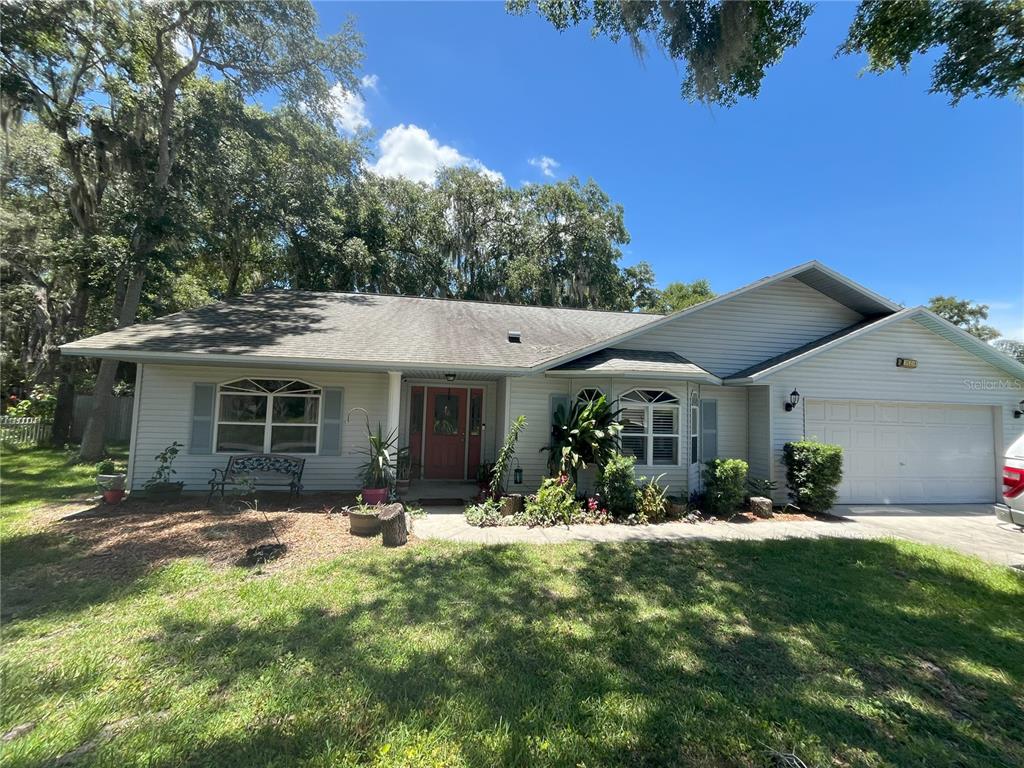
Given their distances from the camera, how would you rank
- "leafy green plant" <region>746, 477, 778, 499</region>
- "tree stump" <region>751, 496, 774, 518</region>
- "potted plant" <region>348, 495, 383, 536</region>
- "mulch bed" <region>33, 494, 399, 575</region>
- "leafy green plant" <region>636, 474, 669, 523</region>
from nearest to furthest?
"mulch bed" <region>33, 494, 399, 575</region>
"potted plant" <region>348, 495, 383, 536</region>
"leafy green plant" <region>636, 474, 669, 523</region>
"tree stump" <region>751, 496, 774, 518</region>
"leafy green plant" <region>746, 477, 778, 499</region>

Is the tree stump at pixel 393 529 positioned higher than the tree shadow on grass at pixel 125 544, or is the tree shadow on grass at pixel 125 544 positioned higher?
the tree stump at pixel 393 529

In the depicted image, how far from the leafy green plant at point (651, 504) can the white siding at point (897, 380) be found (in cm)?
310

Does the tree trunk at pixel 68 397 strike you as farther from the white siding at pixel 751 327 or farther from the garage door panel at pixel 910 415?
the garage door panel at pixel 910 415

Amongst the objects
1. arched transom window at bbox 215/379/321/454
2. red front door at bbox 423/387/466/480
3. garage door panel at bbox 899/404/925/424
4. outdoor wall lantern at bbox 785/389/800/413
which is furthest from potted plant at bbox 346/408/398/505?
garage door panel at bbox 899/404/925/424

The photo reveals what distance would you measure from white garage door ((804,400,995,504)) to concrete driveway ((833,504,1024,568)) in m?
0.33

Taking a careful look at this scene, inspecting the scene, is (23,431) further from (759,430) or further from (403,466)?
(759,430)

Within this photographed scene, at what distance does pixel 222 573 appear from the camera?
4848 millimetres

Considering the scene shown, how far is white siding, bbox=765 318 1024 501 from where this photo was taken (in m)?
9.41

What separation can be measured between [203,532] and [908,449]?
14439 millimetres

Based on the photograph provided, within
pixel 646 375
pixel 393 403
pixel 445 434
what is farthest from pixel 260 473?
pixel 646 375

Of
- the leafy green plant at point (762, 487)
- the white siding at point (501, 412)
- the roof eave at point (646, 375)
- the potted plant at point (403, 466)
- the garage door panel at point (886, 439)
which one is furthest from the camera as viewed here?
the garage door panel at point (886, 439)

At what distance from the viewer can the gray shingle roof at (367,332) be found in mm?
7895

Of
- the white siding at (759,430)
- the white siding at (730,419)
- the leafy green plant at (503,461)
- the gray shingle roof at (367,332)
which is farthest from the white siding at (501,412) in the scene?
the white siding at (759,430)

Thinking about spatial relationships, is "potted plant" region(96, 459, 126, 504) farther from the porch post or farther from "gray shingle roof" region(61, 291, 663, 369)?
the porch post
